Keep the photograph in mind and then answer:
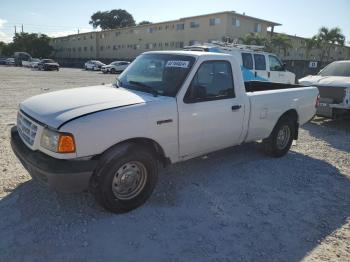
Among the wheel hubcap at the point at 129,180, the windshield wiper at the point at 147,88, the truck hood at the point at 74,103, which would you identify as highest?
the windshield wiper at the point at 147,88

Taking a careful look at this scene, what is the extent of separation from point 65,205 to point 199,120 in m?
2.01

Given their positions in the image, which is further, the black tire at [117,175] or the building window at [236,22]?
the building window at [236,22]

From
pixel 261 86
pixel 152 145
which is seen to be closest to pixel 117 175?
pixel 152 145

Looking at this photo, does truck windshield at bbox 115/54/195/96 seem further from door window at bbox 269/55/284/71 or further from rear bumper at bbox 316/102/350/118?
door window at bbox 269/55/284/71

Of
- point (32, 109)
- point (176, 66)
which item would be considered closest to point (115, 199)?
point (32, 109)

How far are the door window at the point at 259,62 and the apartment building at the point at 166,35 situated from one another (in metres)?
29.1

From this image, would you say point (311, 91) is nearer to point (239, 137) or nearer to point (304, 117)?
point (304, 117)

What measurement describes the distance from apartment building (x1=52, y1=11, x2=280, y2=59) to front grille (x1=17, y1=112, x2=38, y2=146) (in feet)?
128

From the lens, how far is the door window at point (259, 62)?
12.7 meters

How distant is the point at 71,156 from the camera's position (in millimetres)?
3311

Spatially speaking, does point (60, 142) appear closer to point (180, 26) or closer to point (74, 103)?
point (74, 103)

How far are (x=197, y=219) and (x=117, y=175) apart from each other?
1.08 meters

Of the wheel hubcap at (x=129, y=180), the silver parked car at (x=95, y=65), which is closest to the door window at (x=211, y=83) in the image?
the wheel hubcap at (x=129, y=180)

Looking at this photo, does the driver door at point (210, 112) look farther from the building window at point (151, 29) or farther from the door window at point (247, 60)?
the building window at point (151, 29)
